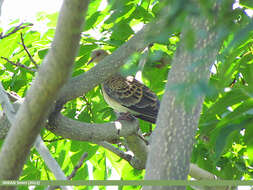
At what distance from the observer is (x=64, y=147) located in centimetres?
392

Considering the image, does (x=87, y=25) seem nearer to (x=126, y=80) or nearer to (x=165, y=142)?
(x=165, y=142)

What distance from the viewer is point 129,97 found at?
16.4ft

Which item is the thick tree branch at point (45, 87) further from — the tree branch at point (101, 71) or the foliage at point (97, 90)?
the foliage at point (97, 90)

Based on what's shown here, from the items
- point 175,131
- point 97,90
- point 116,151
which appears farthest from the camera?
point 97,90

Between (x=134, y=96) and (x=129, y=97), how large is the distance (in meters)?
0.07

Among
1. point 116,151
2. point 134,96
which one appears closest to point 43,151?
point 116,151

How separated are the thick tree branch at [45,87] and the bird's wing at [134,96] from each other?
251 centimetres

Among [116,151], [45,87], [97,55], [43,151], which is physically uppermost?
[45,87]

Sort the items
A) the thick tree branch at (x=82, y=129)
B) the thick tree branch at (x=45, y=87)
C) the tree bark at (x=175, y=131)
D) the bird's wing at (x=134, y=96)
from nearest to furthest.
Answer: the thick tree branch at (x=45, y=87) → the tree bark at (x=175, y=131) → the thick tree branch at (x=82, y=129) → the bird's wing at (x=134, y=96)

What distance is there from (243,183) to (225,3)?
1714 mm

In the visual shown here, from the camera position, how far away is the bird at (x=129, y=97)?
4488mm

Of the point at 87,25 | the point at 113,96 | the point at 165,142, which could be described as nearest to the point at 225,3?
the point at 165,142

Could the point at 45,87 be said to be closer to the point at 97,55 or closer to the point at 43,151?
the point at 43,151

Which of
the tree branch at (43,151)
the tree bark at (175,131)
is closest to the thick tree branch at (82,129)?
the tree branch at (43,151)
